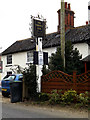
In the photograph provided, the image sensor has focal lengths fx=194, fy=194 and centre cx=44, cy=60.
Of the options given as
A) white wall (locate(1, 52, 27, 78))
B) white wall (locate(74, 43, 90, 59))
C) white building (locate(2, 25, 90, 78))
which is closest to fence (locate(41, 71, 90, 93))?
white building (locate(2, 25, 90, 78))

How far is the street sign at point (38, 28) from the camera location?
1247cm

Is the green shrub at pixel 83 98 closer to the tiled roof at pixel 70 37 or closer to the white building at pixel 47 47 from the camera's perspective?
the white building at pixel 47 47

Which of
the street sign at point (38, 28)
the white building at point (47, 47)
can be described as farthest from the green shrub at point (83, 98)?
the white building at point (47, 47)

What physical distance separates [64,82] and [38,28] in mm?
4370

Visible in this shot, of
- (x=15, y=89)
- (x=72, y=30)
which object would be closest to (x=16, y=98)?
(x=15, y=89)

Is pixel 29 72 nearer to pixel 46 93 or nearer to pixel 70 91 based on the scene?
pixel 46 93

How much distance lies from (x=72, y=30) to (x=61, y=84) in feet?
44.8

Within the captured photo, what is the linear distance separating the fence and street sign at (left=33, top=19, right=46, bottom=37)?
2985mm

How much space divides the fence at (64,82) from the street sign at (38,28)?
9.79 feet

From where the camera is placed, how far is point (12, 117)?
702 centimetres

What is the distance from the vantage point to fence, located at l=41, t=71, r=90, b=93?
9.62m

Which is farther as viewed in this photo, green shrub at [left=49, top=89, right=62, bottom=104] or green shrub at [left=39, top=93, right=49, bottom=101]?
green shrub at [left=39, top=93, right=49, bottom=101]

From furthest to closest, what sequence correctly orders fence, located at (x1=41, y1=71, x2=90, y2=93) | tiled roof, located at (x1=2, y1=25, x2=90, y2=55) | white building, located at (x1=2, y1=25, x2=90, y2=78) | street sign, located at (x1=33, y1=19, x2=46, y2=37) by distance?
tiled roof, located at (x1=2, y1=25, x2=90, y2=55), white building, located at (x1=2, y1=25, x2=90, y2=78), street sign, located at (x1=33, y1=19, x2=46, y2=37), fence, located at (x1=41, y1=71, x2=90, y2=93)

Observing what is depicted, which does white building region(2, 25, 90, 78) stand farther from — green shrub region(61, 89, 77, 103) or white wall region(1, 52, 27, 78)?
green shrub region(61, 89, 77, 103)
